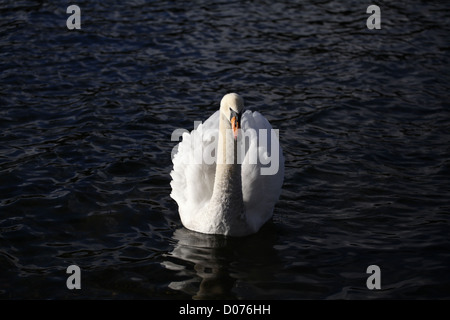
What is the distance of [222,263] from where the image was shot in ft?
24.3

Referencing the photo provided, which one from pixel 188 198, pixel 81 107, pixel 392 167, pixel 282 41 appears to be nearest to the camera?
pixel 188 198

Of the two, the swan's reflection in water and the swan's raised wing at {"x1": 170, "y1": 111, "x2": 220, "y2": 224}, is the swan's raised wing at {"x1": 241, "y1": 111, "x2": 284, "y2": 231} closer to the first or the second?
the swan's reflection in water

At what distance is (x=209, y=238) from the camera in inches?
309

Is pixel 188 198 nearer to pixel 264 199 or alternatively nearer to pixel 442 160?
pixel 264 199

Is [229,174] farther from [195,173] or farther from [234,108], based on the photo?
[234,108]

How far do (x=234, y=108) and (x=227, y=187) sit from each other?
97cm

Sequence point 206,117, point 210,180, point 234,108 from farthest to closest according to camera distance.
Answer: point 206,117 < point 210,180 < point 234,108

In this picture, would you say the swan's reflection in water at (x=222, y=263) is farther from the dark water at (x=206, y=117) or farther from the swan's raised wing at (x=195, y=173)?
the swan's raised wing at (x=195, y=173)

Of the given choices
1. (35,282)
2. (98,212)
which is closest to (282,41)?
(98,212)

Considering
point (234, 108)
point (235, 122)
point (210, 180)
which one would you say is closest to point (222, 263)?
point (210, 180)

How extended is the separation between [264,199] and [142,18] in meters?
8.10

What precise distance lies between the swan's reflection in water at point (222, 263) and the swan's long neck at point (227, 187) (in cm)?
26

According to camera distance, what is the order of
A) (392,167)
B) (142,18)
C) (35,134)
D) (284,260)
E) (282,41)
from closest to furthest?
(284,260)
(392,167)
(35,134)
(282,41)
(142,18)

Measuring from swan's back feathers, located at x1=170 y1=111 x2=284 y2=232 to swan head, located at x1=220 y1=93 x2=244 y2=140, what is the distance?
2.91 feet
